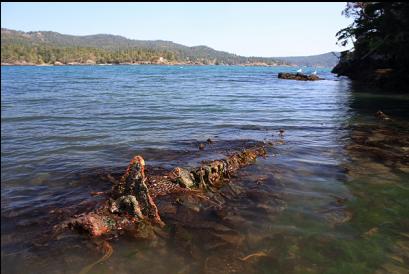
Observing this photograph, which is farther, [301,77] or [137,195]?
[301,77]

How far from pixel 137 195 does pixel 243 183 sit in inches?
116

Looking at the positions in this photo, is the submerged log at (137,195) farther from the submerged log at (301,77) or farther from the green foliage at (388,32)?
the submerged log at (301,77)

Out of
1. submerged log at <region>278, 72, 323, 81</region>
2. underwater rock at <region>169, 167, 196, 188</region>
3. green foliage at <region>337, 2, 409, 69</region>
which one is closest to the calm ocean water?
underwater rock at <region>169, 167, 196, 188</region>

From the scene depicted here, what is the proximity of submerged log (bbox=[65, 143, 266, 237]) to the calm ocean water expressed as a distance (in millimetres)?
437

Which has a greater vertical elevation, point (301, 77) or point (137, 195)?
point (137, 195)

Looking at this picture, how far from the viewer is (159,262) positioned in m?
5.59

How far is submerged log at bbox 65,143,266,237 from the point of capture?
651 centimetres

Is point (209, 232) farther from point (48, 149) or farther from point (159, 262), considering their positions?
point (48, 149)

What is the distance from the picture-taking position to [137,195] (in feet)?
23.8

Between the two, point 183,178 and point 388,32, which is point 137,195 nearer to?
point 183,178

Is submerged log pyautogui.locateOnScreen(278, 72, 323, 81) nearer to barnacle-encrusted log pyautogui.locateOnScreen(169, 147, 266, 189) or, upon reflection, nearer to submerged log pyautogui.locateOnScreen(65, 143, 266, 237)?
barnacle-encrusted log pyautogui.locateOnScreen(169, 147, 266, 189)

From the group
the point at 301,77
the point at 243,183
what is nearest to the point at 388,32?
the point at 301,77

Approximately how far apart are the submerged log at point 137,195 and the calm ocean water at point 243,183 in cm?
44

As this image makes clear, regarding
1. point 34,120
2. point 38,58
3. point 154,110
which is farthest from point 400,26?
point 38,58
